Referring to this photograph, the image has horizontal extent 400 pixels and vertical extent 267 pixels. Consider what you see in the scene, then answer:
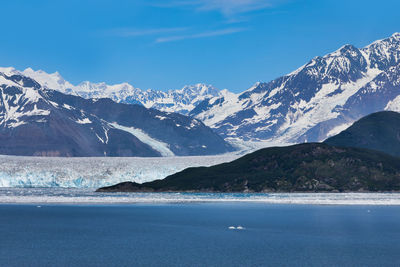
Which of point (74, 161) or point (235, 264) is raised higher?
point (74, 161)

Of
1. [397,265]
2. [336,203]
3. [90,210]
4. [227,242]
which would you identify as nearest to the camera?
[397,265]

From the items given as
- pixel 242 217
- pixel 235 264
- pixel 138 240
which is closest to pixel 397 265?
pixel 235 264

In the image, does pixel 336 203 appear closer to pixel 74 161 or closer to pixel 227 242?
pixel 227 242

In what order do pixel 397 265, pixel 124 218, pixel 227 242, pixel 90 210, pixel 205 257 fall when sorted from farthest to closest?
pixel 90 210 → pixel 124 218 → pixel 227 242 → pixel 205 257 → pixel 397 265

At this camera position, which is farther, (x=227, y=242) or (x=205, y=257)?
(x=227, y=242)
